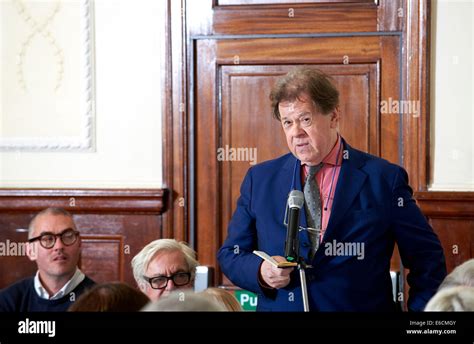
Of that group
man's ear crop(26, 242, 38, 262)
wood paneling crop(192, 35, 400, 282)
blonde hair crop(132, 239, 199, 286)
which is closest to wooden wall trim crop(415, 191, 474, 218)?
wood paneling crop(192, 35, 400, 282)

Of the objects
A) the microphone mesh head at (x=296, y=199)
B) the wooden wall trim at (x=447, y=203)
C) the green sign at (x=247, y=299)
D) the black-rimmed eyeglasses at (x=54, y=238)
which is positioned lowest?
the green sign at (x=247, y=299)

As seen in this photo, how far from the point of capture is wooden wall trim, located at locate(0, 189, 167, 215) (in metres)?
2.27

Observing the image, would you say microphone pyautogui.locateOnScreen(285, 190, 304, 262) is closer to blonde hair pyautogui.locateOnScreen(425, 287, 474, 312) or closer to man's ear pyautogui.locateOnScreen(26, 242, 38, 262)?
blonde hair pyautogui.locateOnScreen(425, 287, 474, 312)

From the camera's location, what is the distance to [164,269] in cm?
188

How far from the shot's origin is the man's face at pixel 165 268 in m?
1.84

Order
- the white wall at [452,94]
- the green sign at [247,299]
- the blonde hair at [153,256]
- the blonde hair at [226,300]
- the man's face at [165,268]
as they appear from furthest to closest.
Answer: the white wall at [452,94], the green sign at [247,299], the blonde hair at [153,256], the man's face at [165,268], the blonde hair at [226,300]

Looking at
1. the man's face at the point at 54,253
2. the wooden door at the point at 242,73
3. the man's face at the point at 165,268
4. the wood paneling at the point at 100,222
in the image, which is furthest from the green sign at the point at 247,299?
the man's face at the point at 54,253

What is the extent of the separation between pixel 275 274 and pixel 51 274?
58 cm

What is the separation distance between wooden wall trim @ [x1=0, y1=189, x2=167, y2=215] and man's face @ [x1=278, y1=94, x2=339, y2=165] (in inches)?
18.0

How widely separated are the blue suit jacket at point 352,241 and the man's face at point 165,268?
0.13 metres

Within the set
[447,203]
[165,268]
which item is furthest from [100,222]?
[447,203]

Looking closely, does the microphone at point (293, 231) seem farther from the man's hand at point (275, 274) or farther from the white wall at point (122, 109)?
the white wall at point (122, 109)

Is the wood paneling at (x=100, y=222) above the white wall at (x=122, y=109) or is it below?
below

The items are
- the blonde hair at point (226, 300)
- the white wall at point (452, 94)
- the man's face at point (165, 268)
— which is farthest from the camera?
the white wall at point (452, 94)
